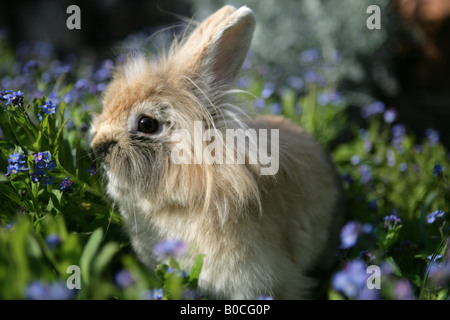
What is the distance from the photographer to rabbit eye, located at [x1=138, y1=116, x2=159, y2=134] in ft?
7.48

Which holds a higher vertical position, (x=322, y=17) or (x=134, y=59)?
(x=322, y=17)

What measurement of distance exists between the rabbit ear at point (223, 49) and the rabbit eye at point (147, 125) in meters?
0.37

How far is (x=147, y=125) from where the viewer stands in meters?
2.28

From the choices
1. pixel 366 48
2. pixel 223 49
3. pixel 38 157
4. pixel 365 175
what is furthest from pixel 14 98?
pixel 366 48

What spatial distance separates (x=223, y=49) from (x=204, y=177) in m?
0.73

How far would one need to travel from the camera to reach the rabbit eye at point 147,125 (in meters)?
2.28

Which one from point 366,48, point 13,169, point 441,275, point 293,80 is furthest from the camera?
point 366,48

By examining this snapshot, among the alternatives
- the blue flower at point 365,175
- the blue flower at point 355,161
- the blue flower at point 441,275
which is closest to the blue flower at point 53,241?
the blue flower at point 441,275

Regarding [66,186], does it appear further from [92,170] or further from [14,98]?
[14,98]

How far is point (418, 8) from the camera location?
5.75 meters

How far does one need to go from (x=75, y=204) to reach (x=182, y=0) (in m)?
5.49

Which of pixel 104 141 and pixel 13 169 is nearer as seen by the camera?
pixel 13 169
